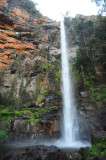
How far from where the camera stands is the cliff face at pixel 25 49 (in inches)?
569

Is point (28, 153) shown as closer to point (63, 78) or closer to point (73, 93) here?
point (73, 93)

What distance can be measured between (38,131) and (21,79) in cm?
746

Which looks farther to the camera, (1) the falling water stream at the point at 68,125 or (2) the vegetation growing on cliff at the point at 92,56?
(2) the vegetation growing on cliff at the point at 92,56

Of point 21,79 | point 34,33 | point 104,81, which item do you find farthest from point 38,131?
point 34,33

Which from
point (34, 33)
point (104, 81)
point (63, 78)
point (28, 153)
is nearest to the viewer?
point (28, 153)

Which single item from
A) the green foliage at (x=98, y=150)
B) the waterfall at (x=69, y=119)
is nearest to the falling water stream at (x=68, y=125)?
the waterfall at (x=69, y=119)

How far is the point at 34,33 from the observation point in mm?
20656

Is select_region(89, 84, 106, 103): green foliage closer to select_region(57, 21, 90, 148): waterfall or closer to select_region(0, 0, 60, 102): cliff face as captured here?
select_region(57, 21, 90, 148): waterfall

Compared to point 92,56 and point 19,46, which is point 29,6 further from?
point 92,56

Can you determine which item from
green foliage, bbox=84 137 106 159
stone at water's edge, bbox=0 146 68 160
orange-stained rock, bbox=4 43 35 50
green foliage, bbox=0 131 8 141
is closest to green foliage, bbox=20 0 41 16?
orange-stained rock, bbox=4 43 35 50

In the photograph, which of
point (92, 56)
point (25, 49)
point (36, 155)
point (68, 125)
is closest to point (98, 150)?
point (36, 155)

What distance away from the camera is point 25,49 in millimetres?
18391

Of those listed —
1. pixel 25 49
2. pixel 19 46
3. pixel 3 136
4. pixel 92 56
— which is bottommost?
pixel 3 136

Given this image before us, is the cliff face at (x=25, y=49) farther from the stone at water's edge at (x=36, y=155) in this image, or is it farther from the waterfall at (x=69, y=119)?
the stone at water's edge at (x=36, y=155)
